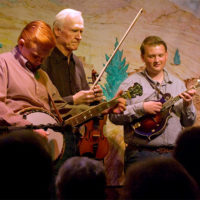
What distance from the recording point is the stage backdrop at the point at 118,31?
379 centimetres

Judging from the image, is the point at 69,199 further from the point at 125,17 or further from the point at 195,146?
the point at 125,17

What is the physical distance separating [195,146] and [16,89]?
4.70 ft

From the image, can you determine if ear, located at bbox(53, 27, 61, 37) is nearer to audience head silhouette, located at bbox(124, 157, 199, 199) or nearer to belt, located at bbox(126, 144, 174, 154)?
belt, located at bbox(126, 144, 174, 154)

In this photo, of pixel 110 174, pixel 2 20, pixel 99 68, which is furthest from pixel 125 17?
pixel 110 174

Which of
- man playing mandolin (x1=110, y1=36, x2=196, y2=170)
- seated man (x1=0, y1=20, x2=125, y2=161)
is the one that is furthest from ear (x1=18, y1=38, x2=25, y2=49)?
man playing mandolin (x1=110, y1=36, x2=196, y2=170)

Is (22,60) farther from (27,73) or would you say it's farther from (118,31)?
(118,31)

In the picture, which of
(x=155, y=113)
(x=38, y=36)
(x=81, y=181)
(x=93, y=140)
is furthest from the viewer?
(x=93, y=140)

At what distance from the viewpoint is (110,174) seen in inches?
151

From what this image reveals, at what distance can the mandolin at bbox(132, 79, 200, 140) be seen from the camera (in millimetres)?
2864

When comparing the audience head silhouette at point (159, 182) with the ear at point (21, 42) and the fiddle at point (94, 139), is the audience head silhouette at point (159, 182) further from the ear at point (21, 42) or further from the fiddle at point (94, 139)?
the fiddle at point (94, 139)

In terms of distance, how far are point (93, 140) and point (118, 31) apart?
1.69 m

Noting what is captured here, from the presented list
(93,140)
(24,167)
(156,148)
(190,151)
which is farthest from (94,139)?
(24,167)

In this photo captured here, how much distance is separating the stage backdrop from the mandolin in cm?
105

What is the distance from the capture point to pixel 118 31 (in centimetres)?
409
